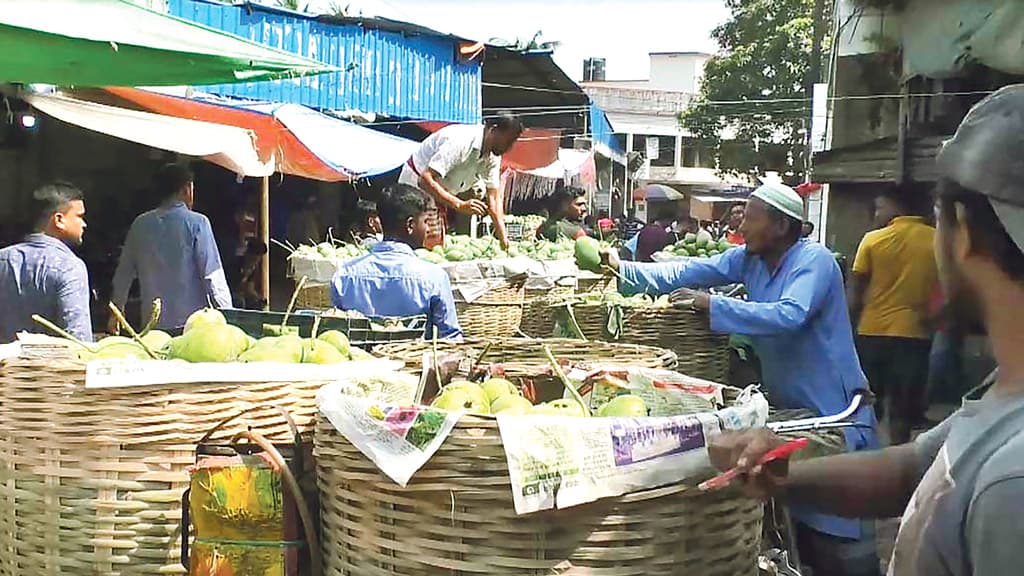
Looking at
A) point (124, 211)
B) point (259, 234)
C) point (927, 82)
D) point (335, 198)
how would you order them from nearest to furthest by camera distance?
point (927, 82), point (259, 234), point (124, 211), point (335, 198)

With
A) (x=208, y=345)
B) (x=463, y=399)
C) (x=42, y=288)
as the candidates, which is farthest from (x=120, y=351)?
(x=42, y=288)

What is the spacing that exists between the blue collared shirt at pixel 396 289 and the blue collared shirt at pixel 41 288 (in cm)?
107

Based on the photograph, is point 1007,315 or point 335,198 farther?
point 335,198

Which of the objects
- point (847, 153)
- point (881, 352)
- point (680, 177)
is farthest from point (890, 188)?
point (680, 177)

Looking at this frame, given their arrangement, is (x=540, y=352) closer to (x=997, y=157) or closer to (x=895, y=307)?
(x=997, y=157)

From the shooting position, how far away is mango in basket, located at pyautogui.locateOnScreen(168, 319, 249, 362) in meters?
2.24

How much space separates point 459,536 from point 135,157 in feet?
36.9

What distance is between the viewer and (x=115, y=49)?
3.36m

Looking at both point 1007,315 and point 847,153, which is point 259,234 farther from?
point 1007,315

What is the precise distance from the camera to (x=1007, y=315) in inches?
52.9

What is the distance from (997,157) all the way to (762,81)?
31.7 meters

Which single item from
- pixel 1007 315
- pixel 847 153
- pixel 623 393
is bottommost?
pixel 623 393

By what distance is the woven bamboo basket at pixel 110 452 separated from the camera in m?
2.08

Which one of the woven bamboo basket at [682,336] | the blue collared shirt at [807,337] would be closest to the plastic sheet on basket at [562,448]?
the blue collared shirt at [807,337]
